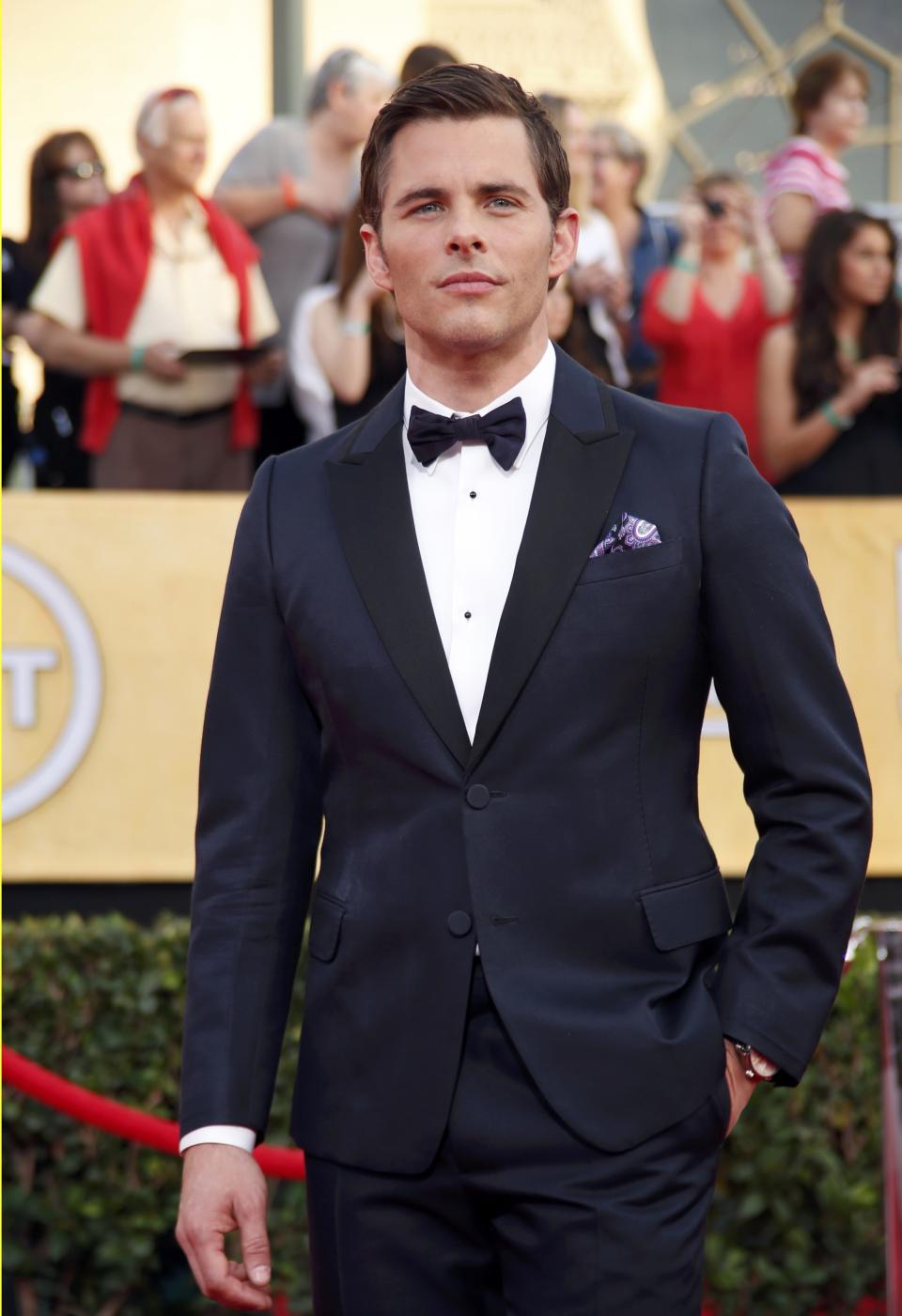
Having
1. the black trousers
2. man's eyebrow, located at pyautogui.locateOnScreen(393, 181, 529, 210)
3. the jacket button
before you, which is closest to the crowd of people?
man's eyebrow, located at pyautogui.locateOnScreen(393, 181, 529, 210)

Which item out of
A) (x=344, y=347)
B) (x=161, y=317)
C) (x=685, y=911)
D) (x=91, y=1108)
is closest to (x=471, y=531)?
(x=685, y=911)

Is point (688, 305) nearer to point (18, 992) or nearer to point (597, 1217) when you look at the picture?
point (18, 992)

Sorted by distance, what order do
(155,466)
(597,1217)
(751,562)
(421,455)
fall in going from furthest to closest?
(155,466)
(421,455)
(751,562)
(597,1217)

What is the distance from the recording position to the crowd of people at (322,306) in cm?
543

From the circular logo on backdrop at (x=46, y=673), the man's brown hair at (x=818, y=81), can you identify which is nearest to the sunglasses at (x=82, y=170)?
the circular logo on backdrop at (x=46, y=673)

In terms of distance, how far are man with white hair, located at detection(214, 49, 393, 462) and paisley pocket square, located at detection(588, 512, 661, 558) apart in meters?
3.71

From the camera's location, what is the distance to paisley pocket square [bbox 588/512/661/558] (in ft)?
6.72

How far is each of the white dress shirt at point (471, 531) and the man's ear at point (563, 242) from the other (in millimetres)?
99

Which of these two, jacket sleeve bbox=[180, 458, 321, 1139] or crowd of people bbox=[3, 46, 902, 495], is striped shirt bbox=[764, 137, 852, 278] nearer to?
crowd of people bbox=[3, 46, 902, 495]

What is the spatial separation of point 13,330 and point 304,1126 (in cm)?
397

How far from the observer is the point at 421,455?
2170 millimetres

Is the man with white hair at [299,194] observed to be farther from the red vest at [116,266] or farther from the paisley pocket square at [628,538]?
the paisley pocket square at [628,538]

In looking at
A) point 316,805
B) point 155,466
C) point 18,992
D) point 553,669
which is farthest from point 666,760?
point 155,466

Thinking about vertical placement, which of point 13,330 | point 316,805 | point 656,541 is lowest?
point 316,805
